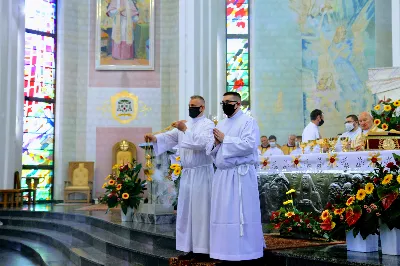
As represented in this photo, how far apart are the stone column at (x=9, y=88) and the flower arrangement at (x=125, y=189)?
6179 mm

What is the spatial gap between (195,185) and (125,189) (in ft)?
11.6

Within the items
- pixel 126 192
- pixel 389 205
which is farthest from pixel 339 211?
pixel 126 192

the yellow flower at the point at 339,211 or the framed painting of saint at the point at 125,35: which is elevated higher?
the framed painting of saint at the point at 125,35

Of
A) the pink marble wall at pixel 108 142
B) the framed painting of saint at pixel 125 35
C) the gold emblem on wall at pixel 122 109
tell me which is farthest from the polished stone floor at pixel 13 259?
the framed painting of saint at pixel 125 35

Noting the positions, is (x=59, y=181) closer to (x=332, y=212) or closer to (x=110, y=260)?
(x=110, y=260)

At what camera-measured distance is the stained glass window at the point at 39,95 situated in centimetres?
1741

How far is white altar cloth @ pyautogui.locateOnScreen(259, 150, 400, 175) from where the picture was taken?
6.34 m

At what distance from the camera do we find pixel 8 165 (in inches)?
577

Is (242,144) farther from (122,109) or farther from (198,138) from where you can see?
(122,109)

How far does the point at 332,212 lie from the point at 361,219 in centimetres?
46

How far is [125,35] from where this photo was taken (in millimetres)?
18312

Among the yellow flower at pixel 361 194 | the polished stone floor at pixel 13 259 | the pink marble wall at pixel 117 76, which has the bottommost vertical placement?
the polished stone floor at pixel 13 259

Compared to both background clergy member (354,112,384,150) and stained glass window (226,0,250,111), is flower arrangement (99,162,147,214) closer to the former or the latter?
background clergy member (354,112,384,150)

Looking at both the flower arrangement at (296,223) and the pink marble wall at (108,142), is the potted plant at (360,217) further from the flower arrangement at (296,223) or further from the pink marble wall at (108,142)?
the pink marble wall at (108,142)
